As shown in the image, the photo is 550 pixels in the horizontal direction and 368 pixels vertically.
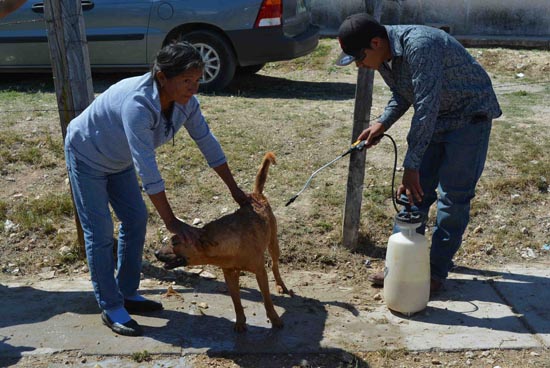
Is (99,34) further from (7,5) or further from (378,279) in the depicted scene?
(378,279)

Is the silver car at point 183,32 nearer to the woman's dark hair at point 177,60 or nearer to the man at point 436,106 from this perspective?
the man at point 436,106

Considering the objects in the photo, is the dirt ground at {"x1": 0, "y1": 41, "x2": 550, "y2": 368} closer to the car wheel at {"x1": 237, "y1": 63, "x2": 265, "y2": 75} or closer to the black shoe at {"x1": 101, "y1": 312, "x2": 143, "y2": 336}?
the black shoe at {"x1": 101, "y1": 312, "x2": 143, "y2": 336}

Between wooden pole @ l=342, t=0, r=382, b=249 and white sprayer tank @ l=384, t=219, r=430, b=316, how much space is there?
862 millimetres

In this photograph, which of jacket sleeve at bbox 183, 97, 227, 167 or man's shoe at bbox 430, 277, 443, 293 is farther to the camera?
man's shoe at bbox 430, 277, 443, 293

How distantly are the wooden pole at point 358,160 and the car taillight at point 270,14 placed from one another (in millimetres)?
4055

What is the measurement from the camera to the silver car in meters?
8.40

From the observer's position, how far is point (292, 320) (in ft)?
13.4

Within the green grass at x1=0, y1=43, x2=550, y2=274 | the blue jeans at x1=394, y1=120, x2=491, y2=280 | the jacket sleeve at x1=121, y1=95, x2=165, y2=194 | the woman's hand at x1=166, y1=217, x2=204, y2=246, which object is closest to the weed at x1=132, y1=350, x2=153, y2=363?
the woman's hand at x1=166, y1=217, x2=204, y2=246

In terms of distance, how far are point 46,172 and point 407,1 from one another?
9.01 metres

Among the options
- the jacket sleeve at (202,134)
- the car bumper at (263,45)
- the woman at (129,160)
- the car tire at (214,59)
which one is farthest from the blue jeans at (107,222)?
the car bumper at (263,45)

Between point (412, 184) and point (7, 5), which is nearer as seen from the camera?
point (412, 184)

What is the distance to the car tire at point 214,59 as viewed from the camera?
8445mm

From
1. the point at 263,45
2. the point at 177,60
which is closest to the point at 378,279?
the point at 177,60

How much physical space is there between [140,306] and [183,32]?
5.21 meters
